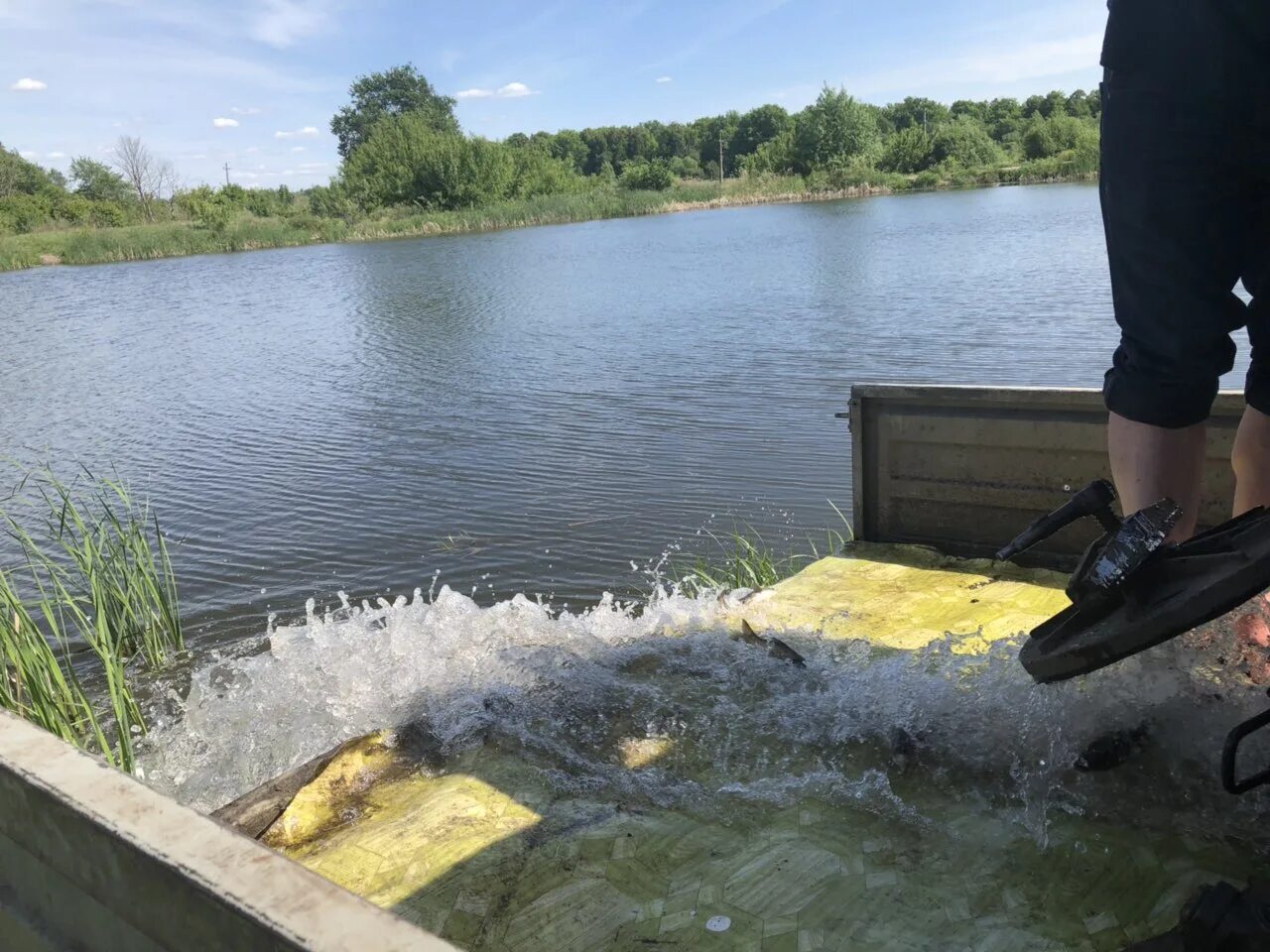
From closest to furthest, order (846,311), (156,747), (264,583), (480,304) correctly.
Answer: (156,747) < (264,583) < (846,311) < (480,304)

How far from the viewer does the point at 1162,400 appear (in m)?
2.04

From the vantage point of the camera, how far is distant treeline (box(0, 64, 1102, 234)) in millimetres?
65938

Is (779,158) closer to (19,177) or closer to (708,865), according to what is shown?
(19,177)

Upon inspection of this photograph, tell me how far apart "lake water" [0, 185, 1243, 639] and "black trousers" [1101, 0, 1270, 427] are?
508 cm

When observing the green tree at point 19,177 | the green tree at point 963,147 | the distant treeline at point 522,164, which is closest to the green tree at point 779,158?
the distant treeline at point 522,164

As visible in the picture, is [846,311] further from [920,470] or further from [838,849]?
[838,849]

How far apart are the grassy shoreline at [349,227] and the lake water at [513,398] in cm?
2336

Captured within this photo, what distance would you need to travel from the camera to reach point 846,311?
55.1 feet

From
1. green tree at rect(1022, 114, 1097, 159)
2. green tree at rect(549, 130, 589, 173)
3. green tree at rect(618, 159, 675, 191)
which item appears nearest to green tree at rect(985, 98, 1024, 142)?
green tree at rect(1022, 114, 1097, 159)

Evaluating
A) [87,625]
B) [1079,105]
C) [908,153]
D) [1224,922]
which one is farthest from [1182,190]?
[1079,105]

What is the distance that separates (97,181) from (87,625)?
10139 cm

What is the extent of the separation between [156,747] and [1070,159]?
242 feet

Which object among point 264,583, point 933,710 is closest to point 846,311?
point 264,583

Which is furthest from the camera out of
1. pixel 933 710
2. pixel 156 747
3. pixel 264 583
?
pixel 264 583
